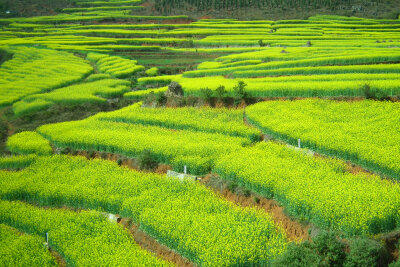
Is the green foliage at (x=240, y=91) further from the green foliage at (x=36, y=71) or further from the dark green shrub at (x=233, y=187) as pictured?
the green foliage at (x=36, y=71)

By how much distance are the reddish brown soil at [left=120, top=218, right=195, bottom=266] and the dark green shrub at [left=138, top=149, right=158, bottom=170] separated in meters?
4.75

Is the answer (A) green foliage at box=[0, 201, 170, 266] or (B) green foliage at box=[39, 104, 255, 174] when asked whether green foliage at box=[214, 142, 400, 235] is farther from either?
(A) green foliage at box=[0, 201, 170, 266]

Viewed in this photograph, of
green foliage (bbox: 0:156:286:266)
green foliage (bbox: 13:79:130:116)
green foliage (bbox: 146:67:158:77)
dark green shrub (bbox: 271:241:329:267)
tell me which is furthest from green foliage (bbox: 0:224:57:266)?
green foliage (bbox: 146:67:158:77)

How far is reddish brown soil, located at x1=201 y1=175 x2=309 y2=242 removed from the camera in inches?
526

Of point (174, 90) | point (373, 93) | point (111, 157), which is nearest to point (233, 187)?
point (111, 157)

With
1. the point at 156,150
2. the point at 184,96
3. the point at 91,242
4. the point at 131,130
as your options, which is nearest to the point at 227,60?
the point at 184,96

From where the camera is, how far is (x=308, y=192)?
13.9 meters

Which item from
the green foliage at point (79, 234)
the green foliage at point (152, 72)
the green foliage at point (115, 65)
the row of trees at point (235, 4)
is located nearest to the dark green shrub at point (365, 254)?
the green foliage at point (79, 234)

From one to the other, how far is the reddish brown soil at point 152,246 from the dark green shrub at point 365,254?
475 cm

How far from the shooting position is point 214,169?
18.3 m

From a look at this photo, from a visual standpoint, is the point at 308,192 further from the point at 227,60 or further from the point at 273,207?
the point at 227,60

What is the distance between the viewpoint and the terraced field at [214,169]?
12.7 meters

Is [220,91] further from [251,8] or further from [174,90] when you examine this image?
[251,8]

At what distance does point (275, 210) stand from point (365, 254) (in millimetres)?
4685
